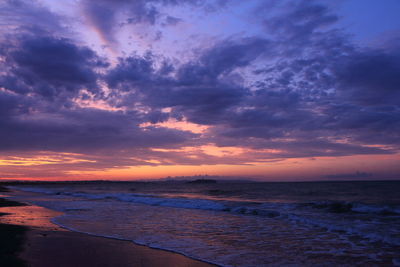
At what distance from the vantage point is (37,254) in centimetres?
841

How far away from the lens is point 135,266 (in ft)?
24.4

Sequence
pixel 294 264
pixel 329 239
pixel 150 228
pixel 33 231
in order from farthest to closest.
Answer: pixel 150 228
pixel 33 231
pixel 329 239
pixel 294 264

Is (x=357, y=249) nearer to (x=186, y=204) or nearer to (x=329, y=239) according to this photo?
(x=329, y=239)

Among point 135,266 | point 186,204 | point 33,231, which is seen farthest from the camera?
point 186,204

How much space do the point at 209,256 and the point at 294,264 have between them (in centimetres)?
228

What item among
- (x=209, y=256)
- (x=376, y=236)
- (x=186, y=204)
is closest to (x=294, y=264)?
(x=209, y=256)

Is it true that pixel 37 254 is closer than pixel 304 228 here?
Yes

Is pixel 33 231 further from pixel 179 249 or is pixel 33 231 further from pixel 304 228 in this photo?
pixel 304 228

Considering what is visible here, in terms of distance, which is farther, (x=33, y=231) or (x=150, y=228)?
Answer: (x=150, y=228)

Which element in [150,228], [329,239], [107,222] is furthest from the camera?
[107,222]

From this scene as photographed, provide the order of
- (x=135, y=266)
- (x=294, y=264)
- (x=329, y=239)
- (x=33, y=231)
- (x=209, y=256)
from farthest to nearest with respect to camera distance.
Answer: (x=33, y=231)
(x=329, y=239)
(x=209, y=256)
(x=294, y=264)
(x=135, y=266)

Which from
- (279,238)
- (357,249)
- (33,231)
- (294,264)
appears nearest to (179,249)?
(294,264)

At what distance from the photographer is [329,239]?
37.6 ft

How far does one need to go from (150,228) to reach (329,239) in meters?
7.31
